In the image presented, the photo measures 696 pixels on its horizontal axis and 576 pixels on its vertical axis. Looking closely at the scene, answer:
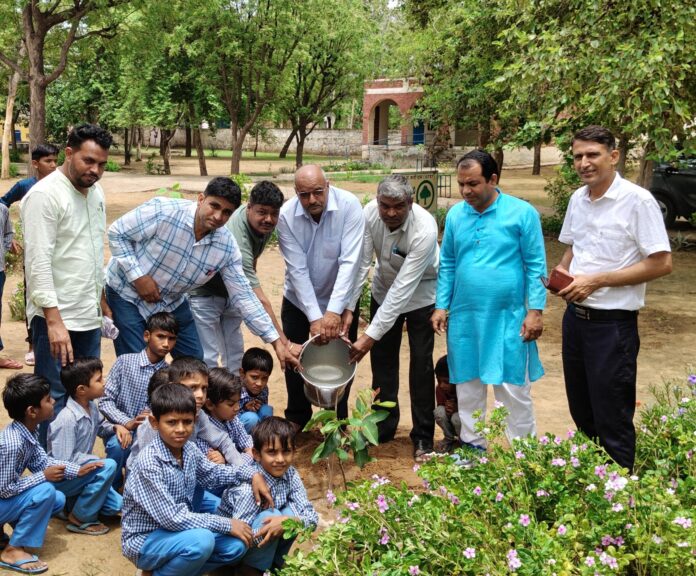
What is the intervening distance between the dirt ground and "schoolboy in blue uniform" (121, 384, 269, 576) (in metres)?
0.43

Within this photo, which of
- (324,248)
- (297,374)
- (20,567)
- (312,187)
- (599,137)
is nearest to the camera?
(20,567)

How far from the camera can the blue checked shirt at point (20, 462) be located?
334 centimetres

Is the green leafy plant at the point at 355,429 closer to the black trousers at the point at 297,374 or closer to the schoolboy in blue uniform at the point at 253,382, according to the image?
the schoolboy in blue uniform at the point at 253,382

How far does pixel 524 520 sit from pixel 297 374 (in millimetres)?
2573

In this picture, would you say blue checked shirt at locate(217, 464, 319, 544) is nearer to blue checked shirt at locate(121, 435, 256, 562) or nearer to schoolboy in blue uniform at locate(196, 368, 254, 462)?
blue checked shirt at locate(121, 435, 256, 562)

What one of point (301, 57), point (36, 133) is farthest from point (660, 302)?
point (301, 57)

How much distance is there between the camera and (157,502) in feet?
10.2

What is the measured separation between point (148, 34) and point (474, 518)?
49.8 feet

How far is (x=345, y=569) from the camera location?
2619 millimetres

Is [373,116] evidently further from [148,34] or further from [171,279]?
[171,279]

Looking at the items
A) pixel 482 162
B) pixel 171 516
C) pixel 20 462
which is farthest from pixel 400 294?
pixel 20 462

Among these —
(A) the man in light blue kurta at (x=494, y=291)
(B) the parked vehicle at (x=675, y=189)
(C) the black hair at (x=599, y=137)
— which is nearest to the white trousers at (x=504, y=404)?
(A) the man in light blue kurta at (x=494, y=291)

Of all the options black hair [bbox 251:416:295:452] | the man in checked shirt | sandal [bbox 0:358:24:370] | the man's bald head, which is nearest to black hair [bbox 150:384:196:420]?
black hair [bbox 251:416:295:452]

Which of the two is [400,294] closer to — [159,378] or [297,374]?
[297,374]
